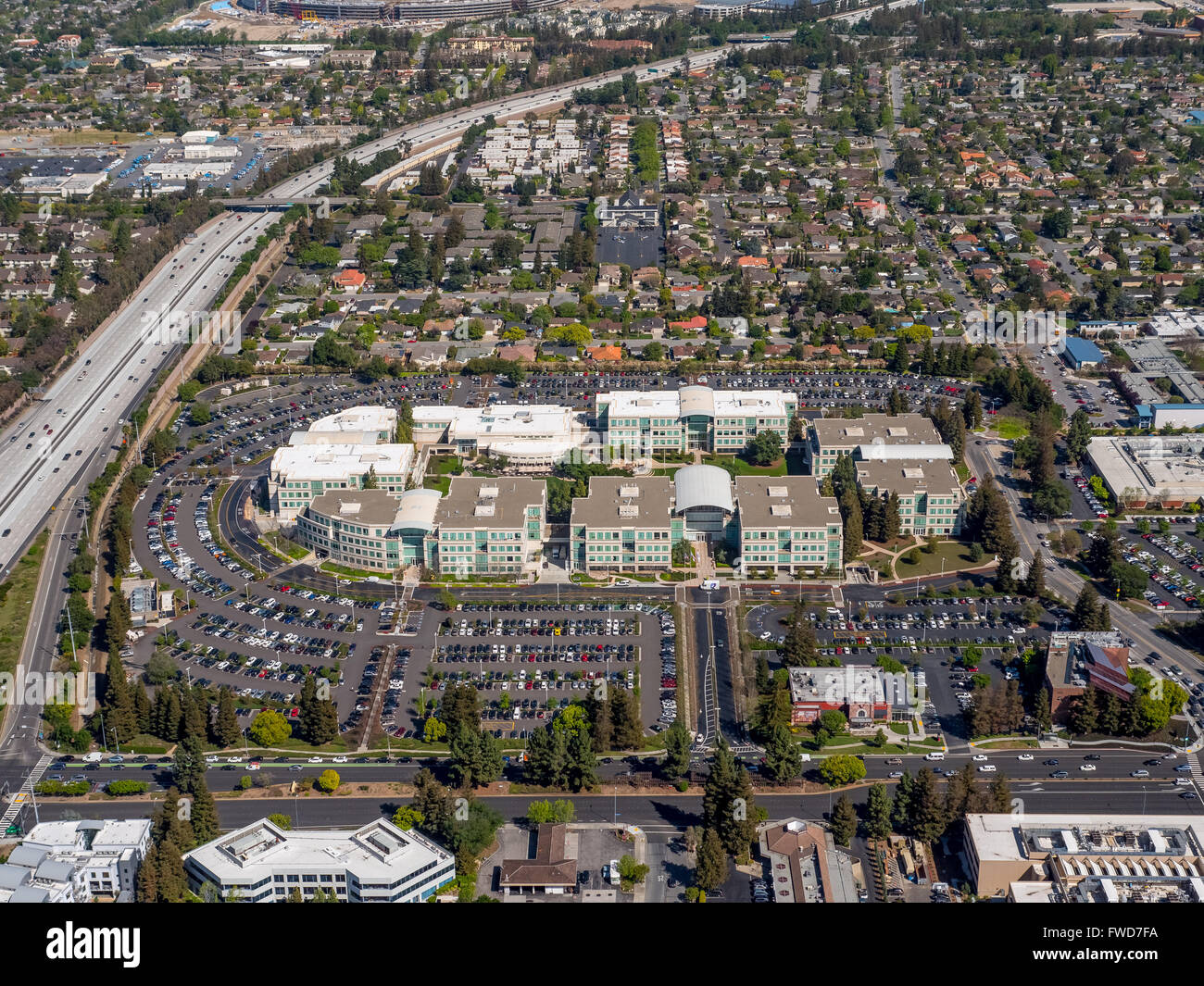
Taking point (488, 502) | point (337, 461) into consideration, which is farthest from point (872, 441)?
point (337, 461)

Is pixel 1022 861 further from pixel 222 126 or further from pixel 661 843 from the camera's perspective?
pixel 222 126

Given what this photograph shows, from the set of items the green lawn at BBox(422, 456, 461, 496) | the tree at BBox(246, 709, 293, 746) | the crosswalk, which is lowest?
the green lawn at BBox(422, 456, 461, 496)

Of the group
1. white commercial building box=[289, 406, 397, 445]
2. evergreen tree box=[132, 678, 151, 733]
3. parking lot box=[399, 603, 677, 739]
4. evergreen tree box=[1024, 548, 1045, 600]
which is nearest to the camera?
evergreen tree box=[132, 678, 151, 733]

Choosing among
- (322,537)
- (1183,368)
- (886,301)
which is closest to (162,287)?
(322,537)

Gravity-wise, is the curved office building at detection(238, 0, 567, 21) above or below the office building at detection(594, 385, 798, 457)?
A: above

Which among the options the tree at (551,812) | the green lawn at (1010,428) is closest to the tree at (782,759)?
the tree at (551,812)

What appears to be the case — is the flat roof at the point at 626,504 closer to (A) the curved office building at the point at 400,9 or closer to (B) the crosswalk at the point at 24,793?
(B) the crosswalk at the point at 24,793

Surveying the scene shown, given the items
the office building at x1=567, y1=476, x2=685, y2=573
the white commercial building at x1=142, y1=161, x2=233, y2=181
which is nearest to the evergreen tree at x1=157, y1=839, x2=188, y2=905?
the office building at x1=567, y1=476, x2=685, y2=573

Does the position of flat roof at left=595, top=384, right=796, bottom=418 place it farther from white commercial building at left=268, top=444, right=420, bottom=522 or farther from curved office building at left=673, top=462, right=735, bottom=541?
white commercial building at left=268, top=444, right=420, bottom=522
